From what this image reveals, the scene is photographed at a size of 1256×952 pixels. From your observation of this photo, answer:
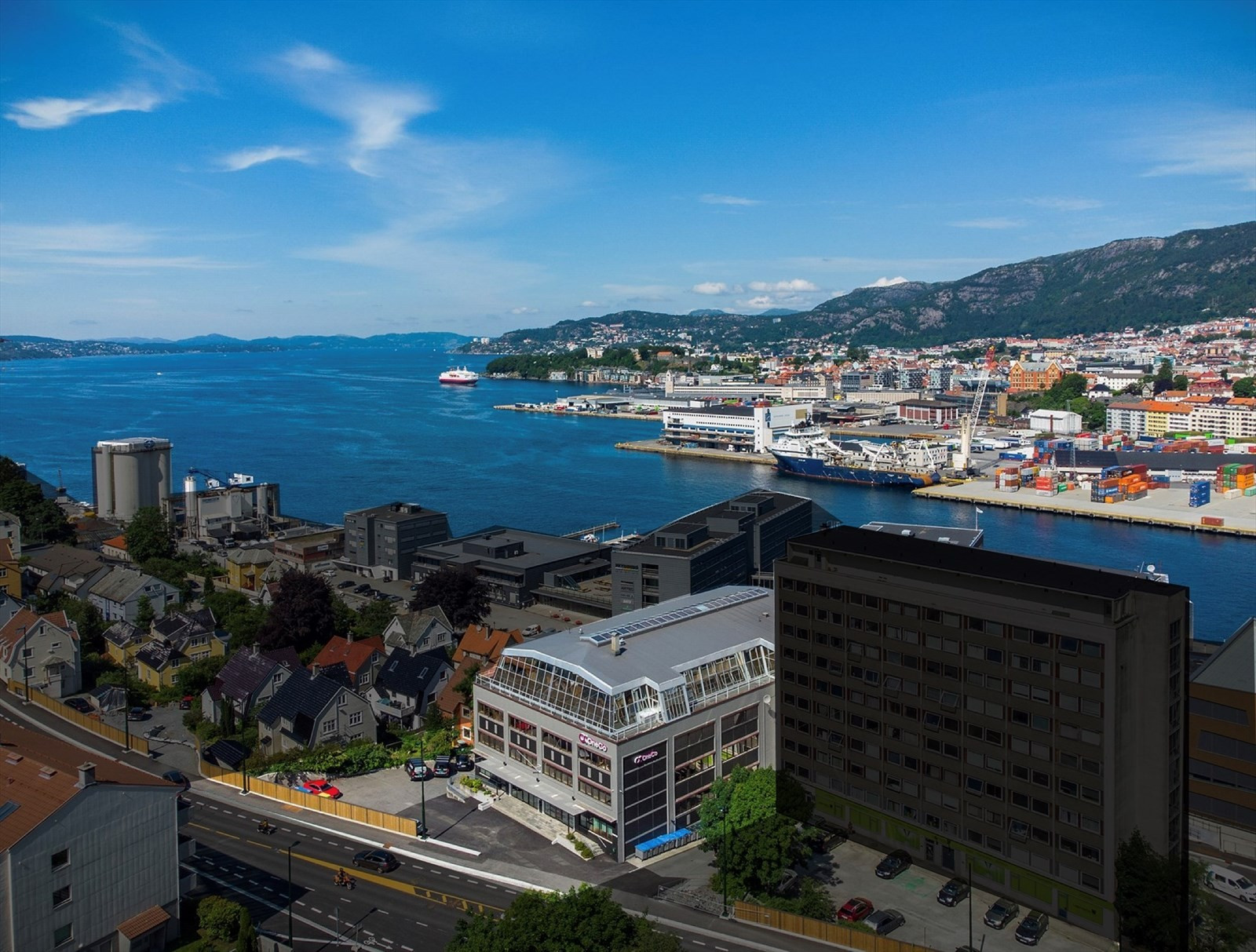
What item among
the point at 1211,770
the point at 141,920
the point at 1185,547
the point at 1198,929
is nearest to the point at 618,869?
the point at 141,920

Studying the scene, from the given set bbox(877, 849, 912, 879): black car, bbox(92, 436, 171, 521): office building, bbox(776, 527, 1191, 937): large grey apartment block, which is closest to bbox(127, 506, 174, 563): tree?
bbox(92, 436, 171, 521): office building

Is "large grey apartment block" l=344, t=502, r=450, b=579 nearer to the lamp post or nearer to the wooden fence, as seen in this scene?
the lamp post

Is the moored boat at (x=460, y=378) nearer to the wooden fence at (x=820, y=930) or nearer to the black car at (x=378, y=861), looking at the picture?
the black car at (x=378, y=861)

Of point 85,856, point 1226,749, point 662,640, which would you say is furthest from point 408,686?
point 1226,749

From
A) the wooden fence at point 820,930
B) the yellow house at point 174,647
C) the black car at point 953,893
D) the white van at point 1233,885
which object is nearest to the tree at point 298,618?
the yellow house at point 174,647

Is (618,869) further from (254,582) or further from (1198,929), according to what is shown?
(254,582)

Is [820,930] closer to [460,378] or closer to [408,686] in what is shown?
[408,686]
